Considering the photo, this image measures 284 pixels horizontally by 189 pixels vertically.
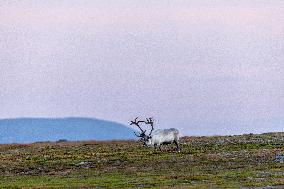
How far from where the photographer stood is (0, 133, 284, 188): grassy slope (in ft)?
149

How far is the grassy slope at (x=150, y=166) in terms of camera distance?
149ft

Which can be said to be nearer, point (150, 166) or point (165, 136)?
point (150, 166)

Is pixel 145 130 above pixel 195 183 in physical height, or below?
above

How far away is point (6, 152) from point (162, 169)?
27.4 m

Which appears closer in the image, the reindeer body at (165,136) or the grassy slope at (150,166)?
the grassy slope at (150,166)

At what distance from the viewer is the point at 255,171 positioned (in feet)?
160

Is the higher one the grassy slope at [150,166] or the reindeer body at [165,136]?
the reindeer body at [165,136]

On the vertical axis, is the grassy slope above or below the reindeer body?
below

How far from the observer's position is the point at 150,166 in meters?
55.1

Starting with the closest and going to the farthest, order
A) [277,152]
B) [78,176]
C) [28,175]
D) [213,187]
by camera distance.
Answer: [213,187]
[78,176]
[28,175]
[277,152]

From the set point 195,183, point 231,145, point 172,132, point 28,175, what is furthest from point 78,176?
point 231,145

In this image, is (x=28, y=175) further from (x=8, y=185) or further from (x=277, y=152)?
(x=277, y=152)

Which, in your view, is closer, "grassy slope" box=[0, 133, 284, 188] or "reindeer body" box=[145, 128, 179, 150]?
"grassy slope" box=[0, 133, 284, 188]

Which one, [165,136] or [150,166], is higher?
[165,136]
